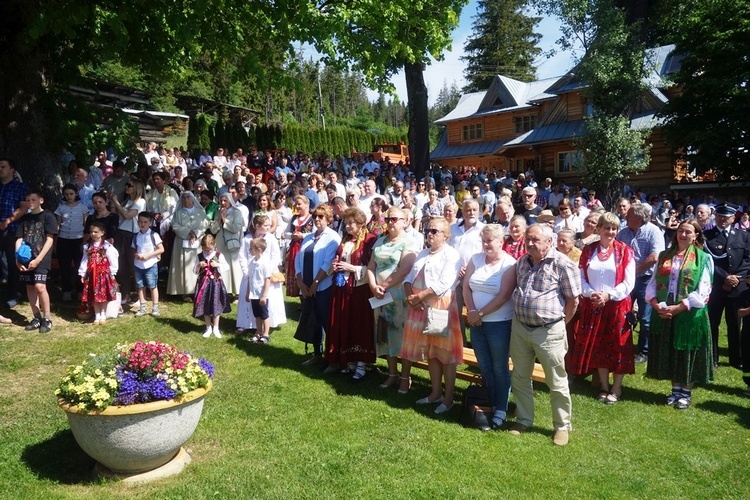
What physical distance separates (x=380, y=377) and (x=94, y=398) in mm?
3361

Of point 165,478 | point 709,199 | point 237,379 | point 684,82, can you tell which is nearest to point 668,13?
point 684,82

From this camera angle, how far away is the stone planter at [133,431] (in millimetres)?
3988

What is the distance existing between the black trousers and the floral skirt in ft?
11.9

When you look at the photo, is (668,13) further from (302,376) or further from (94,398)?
(94,398)

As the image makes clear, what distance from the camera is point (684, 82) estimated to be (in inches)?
931

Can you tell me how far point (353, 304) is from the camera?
21.0ft

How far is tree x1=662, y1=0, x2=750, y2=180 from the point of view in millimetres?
21625

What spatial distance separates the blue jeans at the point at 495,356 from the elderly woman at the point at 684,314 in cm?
186

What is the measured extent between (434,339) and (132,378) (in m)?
2.74

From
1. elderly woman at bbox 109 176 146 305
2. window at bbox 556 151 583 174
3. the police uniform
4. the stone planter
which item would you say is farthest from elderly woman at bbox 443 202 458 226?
window at bbox 556 151 583 174

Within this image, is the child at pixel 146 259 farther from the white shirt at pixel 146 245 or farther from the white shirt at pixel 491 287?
the white shirt at pixel 491 287

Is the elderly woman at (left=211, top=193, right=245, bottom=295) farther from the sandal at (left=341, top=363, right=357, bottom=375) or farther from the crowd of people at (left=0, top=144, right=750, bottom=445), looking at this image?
the sandal at (left=341, top=363, right=357, bottom=375)

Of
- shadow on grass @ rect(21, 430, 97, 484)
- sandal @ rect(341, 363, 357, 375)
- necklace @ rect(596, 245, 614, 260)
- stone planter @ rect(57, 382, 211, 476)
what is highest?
necklace @ rect(596, 245, 614, 260)

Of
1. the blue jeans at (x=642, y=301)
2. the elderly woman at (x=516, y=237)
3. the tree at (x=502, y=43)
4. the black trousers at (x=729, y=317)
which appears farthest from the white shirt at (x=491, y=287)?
the tree at (x=502, y=43)
